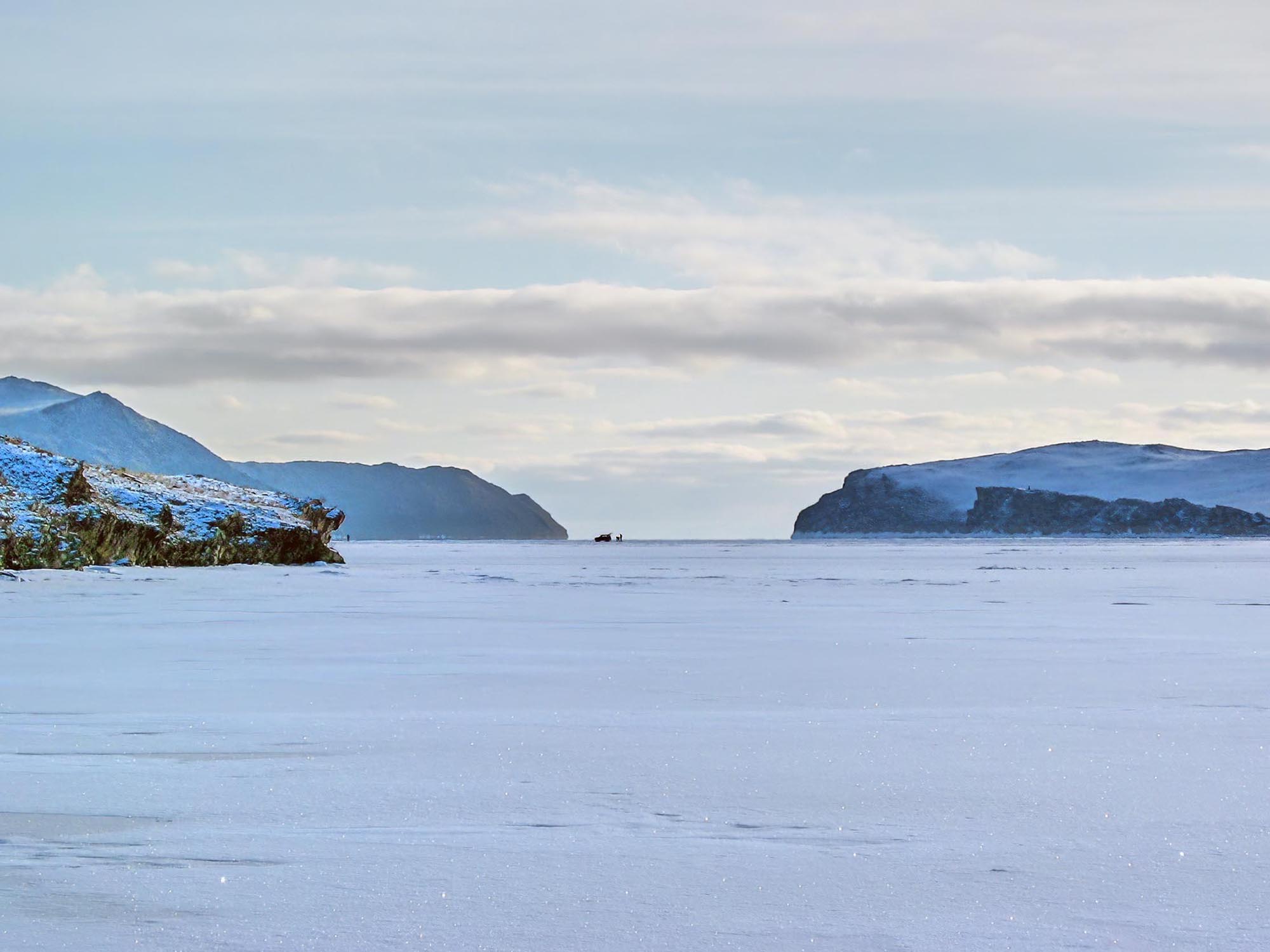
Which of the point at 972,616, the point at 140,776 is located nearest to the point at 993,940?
the point at 140,776

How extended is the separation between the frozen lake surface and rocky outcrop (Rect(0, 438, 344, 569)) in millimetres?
11228

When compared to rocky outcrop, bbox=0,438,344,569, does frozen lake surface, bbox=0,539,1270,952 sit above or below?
below

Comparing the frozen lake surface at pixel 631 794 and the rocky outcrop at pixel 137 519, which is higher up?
the rocky outcrop at pixel 137 519

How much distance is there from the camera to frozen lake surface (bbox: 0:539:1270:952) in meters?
2.87

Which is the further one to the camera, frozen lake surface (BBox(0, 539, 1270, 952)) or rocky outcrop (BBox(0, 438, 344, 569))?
rocky outcrop (BBox(0, 438, 344, 569))

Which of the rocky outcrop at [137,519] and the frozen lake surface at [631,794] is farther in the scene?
the rocky outcrop at [137,519]

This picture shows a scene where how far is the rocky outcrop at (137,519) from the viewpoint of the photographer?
20703 millimetres

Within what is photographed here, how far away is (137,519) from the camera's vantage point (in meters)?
23.9

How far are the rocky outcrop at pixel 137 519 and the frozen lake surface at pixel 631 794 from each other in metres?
11.2

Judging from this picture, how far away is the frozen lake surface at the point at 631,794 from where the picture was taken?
113 inches

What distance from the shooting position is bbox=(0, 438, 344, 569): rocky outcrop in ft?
67.9

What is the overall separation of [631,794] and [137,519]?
2153 centimetres

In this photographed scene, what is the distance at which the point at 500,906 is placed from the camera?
2951 mm

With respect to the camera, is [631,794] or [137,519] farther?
[137,519]
